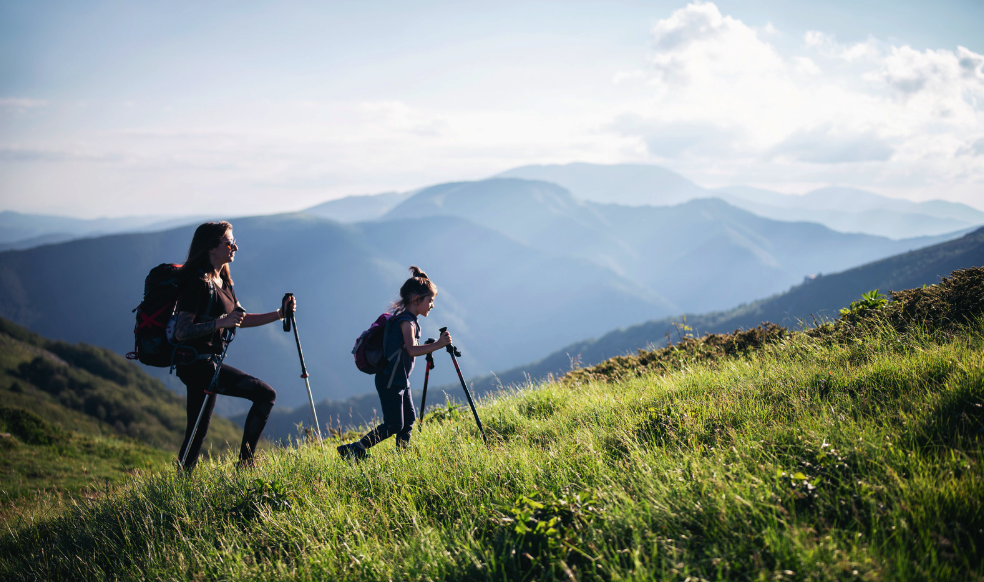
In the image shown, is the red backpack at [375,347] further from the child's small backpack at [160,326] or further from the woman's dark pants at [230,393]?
the child's small backpack at [160,326]

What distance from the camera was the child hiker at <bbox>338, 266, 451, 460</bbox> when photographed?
4.80 metres

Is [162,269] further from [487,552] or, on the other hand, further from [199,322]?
[487,552]

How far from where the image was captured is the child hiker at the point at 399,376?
480 centimetres

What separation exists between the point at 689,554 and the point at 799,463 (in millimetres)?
1092

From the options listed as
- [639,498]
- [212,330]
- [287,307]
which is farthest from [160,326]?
[639,498]

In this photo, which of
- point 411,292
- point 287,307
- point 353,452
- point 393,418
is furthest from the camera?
point 287,307

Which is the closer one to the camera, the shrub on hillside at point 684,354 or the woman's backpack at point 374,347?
the woman's backpack at point 374,347

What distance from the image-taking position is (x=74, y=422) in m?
36.4

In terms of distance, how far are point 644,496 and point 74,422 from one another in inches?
1860

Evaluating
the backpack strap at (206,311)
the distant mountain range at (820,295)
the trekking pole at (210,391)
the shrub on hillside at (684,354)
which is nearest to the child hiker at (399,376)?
the trekking pole at (210,391)

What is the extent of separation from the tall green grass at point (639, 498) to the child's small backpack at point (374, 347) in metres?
0.87

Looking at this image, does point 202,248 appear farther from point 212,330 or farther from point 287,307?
point 287,307

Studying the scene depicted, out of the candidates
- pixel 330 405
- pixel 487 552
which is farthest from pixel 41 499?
pixel 330 405

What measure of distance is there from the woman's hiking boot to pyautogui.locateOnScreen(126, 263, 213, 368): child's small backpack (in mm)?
1769
